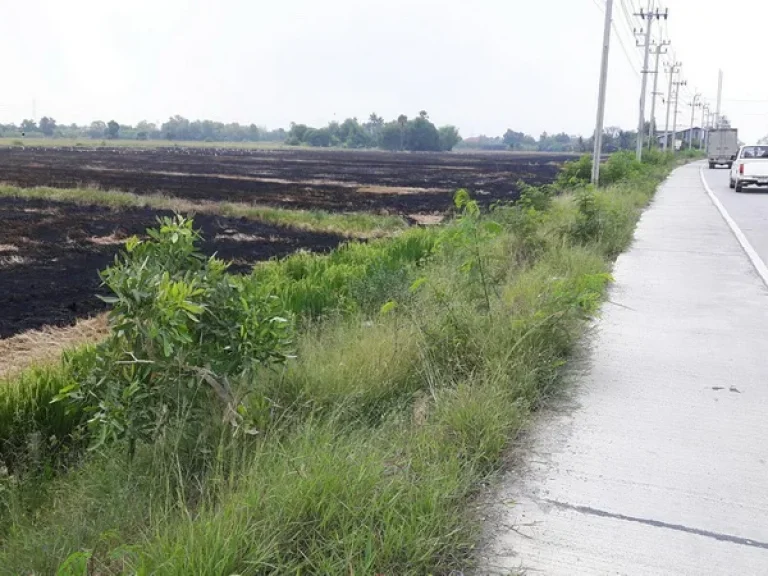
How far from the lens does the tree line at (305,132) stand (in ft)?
492

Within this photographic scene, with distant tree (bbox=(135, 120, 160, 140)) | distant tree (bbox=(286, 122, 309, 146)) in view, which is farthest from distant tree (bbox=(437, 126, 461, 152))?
distant tree (bbox=(135, 120, 160, 140))

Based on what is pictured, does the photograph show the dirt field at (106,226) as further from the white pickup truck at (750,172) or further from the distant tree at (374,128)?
the distant tree at (374,128)

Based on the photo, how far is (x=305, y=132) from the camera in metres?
160

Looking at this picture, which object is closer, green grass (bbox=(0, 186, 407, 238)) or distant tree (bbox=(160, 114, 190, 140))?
green grass (bbox=(0, 186, 407, 238))

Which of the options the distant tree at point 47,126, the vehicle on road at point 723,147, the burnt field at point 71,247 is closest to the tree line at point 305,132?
the distant tree at point 47,126

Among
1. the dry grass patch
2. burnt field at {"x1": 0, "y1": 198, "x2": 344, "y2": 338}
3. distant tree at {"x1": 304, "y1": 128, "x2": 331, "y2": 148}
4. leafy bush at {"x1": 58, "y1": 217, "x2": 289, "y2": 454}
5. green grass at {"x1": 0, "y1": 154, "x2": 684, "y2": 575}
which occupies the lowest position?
the dry grass patch

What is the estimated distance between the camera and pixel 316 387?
441cm

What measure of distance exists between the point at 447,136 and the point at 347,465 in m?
156

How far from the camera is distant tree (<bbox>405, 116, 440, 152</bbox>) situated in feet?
488

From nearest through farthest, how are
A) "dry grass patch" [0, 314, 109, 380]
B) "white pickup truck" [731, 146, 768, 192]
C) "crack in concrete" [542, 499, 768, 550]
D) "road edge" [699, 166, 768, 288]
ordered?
1. "crack in concrete" [542, 499, 768, 550]
2. "dry grass patch" [0, 314, 109, 380]
3. "road edge" [699, 166, 768, 288]
4. "white pickup truck" [731, 146, 768, 192]

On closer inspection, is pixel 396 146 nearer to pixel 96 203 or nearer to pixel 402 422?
pixel 96 203

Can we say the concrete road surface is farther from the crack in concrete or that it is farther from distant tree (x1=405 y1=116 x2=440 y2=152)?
distant tree (x1=405 y1=116 x2=440 y2=152)

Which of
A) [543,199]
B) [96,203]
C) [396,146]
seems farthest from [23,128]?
[543,199]

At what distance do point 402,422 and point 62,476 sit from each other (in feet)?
6.98
